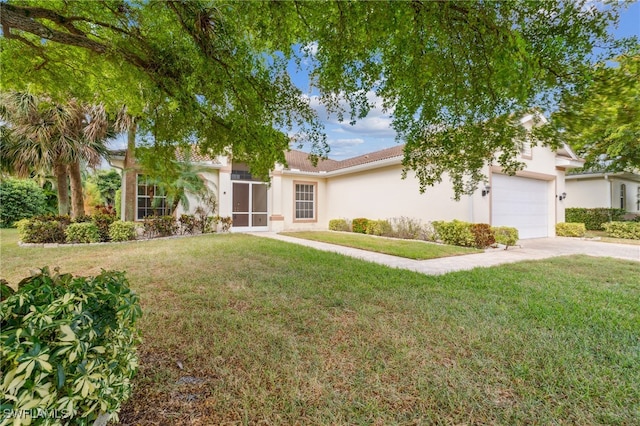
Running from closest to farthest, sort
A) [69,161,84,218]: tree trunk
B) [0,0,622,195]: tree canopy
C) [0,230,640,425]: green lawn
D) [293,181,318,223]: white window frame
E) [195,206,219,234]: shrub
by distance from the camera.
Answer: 1. [0,230,640,425]: green lawn
2. [0,0,622,195]: tree canopy
3. [69,161,84,218]: tree trunk
4. [195,206,219,234]: shrub
5. [293,181,318,223]: white window frame

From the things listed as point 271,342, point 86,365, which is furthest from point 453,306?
point 86,365

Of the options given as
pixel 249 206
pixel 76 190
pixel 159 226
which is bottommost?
pixel 159 226

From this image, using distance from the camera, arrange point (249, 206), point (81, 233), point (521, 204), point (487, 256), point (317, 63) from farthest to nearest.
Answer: point (249, 206) → point (521, 204) → point (81, 233) → point (487, 256) → point (317, 63)

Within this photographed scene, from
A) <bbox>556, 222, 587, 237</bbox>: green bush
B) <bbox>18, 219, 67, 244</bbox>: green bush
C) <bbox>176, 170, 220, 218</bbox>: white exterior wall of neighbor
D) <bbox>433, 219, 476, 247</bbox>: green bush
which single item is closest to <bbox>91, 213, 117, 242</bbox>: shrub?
<bbox>18, 219, 67, 244</bbox>: green bush

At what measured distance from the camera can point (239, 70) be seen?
3.85 meters

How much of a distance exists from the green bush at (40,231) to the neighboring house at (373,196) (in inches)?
94.6

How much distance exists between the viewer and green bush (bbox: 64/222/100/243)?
10164 mm

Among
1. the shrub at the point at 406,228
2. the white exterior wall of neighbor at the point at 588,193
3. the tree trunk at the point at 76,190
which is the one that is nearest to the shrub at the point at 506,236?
the shrub at the point at 406,228

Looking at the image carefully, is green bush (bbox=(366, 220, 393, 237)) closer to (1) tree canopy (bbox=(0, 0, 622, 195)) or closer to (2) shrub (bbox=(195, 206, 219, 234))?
(2) shrub (bbox=(195, 206, 219, 234))

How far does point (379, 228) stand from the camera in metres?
14.2

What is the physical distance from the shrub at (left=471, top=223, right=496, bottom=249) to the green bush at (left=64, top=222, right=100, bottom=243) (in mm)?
13593

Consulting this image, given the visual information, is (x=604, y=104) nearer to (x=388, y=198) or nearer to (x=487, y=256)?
(x=487, y=256)

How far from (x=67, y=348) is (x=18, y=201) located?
2358cm

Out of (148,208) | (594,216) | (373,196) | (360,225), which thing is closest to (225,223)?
(148,208)
